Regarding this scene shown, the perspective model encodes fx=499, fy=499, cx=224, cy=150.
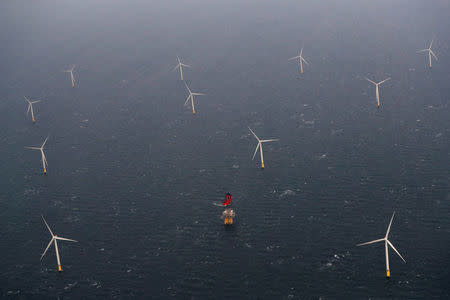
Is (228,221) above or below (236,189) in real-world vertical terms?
below

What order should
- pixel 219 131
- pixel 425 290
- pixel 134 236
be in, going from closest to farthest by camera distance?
pixel 425 290 < pixel 134 236 < pixel 219 131

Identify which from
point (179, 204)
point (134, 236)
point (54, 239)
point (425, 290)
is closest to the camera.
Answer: point (425, 290)

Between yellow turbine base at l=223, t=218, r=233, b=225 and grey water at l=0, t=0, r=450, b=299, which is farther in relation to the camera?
yellow turbine base at l=223, t=218, r=233, b=225

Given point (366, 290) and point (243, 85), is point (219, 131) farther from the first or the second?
point (366, 290)

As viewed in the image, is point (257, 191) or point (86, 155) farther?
point (86, 155)

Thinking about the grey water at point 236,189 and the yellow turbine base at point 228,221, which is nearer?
the grey water at point 236,189

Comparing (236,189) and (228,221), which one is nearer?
(228,221)

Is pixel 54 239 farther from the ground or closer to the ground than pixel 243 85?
closer to the ground

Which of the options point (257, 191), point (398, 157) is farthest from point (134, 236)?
point (398, 157)
